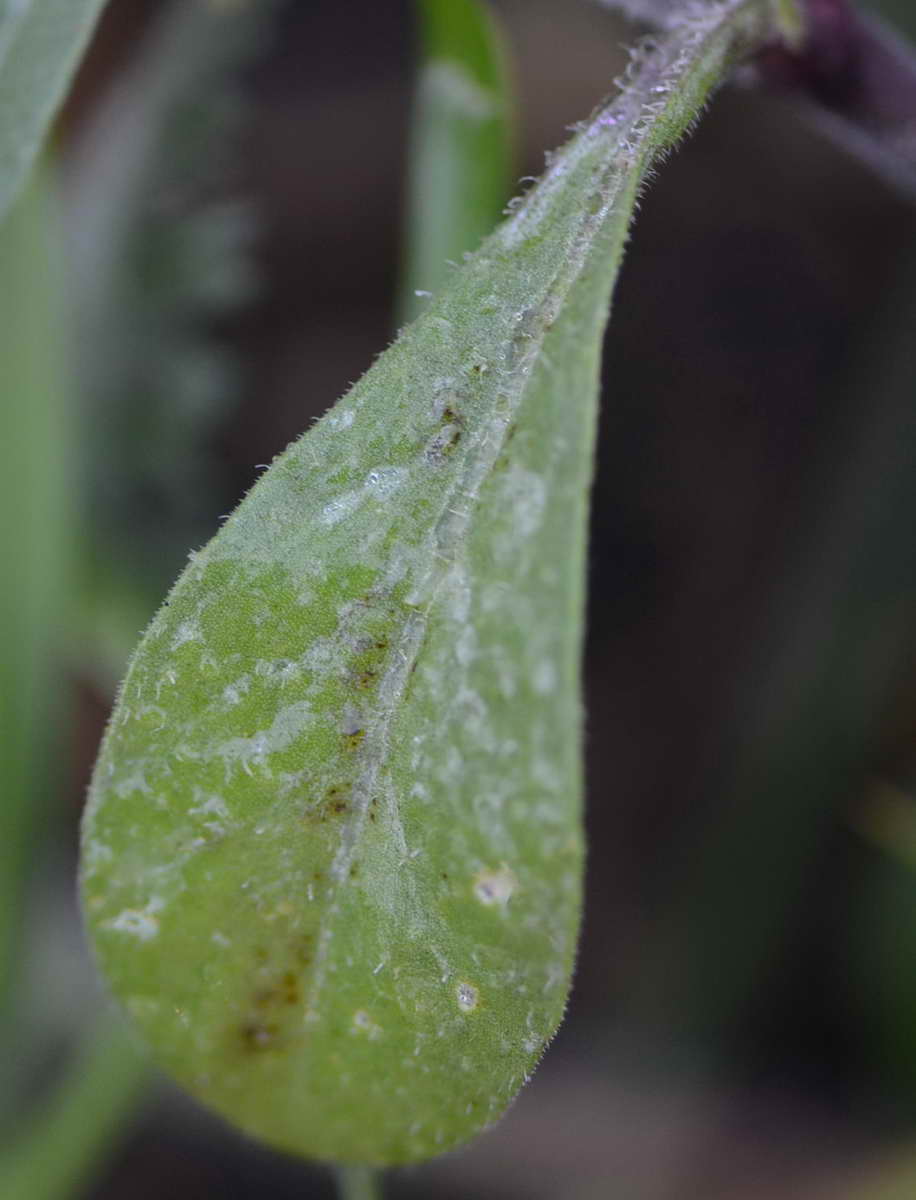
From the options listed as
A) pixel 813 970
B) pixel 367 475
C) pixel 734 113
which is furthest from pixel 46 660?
pixel 734 113

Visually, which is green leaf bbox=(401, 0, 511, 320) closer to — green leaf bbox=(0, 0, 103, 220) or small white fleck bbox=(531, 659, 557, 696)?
green leaf bbox=(0, 0, 103, 220)

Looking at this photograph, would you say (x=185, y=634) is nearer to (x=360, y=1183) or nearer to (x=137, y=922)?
(x=137, y=922)

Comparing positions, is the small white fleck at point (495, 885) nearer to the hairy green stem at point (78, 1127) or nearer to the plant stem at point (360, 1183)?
the plant stem at point (360, 1183)

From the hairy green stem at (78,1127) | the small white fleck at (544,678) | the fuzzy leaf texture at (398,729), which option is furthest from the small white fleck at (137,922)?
the hairy green stem at (78,1127)

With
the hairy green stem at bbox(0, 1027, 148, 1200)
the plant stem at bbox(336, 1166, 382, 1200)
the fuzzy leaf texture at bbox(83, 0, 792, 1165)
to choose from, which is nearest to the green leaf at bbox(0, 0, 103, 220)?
the fuzzy leaf texture at bbox(83, 0, 792, 1165)

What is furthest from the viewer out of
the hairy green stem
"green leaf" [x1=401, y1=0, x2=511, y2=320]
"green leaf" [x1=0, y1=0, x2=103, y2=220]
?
the hairy green stem

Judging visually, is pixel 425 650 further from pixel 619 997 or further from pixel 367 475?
pixel 619 997
